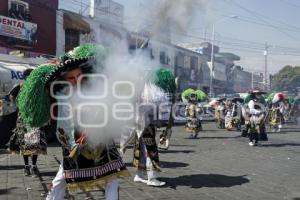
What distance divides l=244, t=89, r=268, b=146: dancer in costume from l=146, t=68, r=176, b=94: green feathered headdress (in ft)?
24.4

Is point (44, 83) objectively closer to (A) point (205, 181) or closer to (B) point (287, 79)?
(A) point (205, 181)

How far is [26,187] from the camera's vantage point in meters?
7.03

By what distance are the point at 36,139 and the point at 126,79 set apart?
3.79 metres

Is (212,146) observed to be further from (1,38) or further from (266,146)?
(1,38)

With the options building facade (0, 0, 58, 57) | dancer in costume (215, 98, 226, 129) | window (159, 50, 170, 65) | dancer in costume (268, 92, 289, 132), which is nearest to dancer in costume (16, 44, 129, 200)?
window (159, 50, 170, 65)

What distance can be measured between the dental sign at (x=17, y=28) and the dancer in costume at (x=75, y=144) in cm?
1758

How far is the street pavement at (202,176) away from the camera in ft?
22.0

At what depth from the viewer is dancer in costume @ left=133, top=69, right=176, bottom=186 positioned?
689cm

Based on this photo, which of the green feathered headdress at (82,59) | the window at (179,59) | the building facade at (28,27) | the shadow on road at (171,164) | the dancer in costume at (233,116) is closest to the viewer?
the green feathered headdress at (82,59)

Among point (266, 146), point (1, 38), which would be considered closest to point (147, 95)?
point (266, 146)

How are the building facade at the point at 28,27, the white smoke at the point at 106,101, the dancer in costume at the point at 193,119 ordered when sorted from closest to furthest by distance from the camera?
the white smoke at the point at 106,101, the dancer in costume at the point at 193,119, the building facade at the point at 28,27

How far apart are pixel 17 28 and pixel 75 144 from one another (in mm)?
18655

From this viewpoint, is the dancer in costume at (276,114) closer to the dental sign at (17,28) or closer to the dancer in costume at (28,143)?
the dental sign at (17,28)

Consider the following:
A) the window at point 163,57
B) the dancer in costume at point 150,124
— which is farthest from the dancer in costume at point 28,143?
the window at point 163,57
